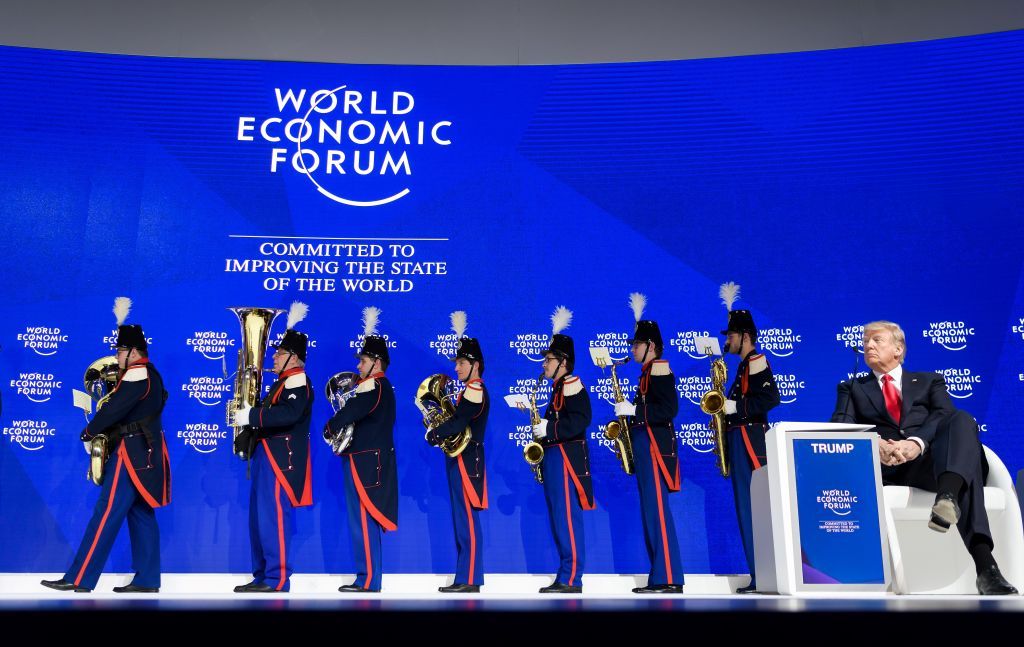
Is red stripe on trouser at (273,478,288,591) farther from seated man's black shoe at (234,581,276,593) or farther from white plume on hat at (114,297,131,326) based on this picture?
white plume on hat at (114,297,131,326)

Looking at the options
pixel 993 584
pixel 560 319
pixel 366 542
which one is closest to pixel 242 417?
pixel 366 542

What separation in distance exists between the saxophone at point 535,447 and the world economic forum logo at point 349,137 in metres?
2.38

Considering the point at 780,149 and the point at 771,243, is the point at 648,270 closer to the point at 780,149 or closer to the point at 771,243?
the point at 771,243

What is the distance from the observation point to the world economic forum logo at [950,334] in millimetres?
7754

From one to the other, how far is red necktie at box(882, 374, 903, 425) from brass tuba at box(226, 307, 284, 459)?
14.6 feet

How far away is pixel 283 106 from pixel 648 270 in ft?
12.8

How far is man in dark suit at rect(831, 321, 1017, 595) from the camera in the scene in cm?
426

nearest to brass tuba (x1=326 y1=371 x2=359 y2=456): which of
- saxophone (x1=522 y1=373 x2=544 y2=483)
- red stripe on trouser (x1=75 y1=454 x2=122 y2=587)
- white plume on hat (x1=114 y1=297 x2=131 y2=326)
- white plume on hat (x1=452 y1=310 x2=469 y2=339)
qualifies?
white plume on hat (x1=452 y1=310 x2=469 y2=339)

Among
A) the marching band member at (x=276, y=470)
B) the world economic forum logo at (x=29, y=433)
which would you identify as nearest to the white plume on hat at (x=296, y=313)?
the marching band member at (x=276, y=470)

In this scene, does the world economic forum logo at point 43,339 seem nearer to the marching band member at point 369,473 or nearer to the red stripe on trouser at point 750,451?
the marching band member at point 369,473

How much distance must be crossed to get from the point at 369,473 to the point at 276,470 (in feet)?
2.30

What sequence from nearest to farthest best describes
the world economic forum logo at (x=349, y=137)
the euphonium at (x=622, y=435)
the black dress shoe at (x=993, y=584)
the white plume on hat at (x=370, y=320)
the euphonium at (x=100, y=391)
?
the black dress shoe at (x=993, y=584) < the euphonium at (x=100, y=391) < the euphonium at (x=622, y=435) < the white plume on hat at (x=370, y=320) < the world economic forum logo at (x=349, y=137)

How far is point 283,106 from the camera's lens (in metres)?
8.58
